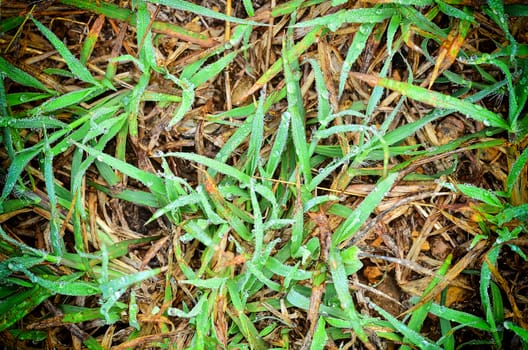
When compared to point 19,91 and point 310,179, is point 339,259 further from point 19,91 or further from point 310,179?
point 19,91

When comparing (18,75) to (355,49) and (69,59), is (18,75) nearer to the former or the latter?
(69,59)

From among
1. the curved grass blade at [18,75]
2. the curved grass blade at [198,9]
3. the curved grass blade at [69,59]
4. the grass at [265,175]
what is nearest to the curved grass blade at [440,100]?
the grass at [265,175]

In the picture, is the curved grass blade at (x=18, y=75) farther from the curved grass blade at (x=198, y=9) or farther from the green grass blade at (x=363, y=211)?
the green grass blade at (x=363, y=211)

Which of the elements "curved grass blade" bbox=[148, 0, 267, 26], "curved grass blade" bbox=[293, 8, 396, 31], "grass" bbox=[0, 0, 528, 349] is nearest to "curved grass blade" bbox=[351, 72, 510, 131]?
"grass" bbox=[0, 0, 528, 349]

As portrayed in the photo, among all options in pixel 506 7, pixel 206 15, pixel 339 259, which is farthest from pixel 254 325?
pixel 506 7

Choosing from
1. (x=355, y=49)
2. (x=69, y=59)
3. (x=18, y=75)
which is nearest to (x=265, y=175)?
(x=355, y=49)

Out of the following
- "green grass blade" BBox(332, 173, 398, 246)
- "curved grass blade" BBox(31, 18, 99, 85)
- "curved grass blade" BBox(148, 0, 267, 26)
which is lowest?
"green grass blade" BBox(332, 173, 398, 246)

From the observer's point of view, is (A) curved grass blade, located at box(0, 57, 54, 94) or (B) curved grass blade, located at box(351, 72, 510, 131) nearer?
(B) curved grass blade, located at box(351, 72, 510, 131)

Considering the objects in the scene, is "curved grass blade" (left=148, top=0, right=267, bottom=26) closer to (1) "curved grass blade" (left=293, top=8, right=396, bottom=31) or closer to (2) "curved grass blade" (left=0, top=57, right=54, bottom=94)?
(1) "curved grass blade" (left=293, top=8, right=396, bottom=31)

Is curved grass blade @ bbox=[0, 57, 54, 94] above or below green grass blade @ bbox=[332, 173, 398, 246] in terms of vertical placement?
above
